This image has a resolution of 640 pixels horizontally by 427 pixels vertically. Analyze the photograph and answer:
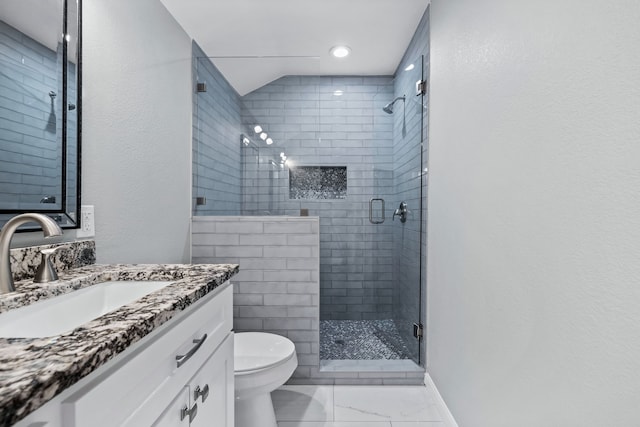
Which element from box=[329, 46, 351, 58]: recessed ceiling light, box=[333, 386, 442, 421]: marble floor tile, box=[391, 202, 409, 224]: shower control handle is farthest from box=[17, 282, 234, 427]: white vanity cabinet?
box=[329, 46, 351, 58]: recessed ceiling light

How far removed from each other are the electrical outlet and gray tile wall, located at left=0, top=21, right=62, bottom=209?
0.45 feet

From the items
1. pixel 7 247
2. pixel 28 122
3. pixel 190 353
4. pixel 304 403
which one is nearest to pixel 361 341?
pixel 304 403

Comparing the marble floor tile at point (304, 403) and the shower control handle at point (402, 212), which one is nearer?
the marble floor tile at point (304, 403)

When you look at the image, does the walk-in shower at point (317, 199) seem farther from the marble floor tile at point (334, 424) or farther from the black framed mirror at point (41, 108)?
the black framed mirror at point (41, 108)

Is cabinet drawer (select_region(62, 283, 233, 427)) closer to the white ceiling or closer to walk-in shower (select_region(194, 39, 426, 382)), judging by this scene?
walk-in shower (select_region(194, 39, 426, 382))

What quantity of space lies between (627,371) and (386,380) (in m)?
1.73

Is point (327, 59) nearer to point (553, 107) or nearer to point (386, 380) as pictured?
point (553, 107)

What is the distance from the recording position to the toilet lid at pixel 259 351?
160 cm

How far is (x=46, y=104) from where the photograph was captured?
1.19 m

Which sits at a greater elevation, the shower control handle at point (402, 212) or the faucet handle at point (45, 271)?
the shower control handle at point (402, 212)

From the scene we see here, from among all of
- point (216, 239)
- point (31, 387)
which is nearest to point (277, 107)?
point (216, 239)

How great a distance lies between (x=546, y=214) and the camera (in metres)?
0.94

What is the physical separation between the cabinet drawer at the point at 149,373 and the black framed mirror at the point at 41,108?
0.70 metres

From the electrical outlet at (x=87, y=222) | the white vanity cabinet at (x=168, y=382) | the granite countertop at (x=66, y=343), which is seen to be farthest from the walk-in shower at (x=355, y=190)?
the granite countertop at (x=66, y=343)
